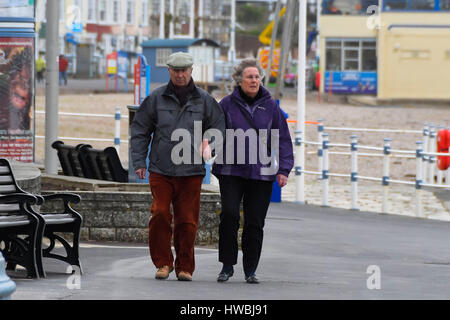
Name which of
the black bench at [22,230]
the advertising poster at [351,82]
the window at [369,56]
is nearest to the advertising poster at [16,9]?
the black bench at [22,230]

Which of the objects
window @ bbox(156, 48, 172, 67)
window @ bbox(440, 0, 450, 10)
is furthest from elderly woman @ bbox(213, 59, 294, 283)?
window @ bbox(440, 0, 450, 10)

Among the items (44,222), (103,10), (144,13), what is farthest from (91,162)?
(144,13)

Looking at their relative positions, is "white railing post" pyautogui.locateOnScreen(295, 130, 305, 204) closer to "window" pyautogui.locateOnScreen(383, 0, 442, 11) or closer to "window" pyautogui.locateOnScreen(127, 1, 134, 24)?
"window" pyautogui.locateOnScreen(383, 0, 442, 11)

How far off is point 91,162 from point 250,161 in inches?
213

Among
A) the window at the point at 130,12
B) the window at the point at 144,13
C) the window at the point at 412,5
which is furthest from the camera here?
the window at the point at 144,13

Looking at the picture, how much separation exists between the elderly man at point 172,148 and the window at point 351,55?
5065 cm

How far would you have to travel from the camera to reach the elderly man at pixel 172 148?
8930 millimetres

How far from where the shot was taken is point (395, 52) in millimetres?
58500

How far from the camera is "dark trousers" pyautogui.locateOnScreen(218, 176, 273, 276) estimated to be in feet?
29.7

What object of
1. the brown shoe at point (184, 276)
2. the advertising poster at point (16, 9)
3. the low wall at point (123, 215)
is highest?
the advertising poster at point (16, 9)

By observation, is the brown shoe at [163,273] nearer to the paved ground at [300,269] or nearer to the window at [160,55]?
the paved ground at [300,269]

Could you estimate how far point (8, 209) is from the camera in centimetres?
918

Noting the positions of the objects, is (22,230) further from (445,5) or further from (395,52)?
(445,5)

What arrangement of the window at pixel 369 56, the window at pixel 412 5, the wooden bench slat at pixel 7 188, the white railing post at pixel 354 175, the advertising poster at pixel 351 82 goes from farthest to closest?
the window at pixel 369 56, the advertising poster at pixel 351 82, the window at pixel 412 5, the white railing post at pixel 354 175, the wooden bench slat at pixel 7 188
